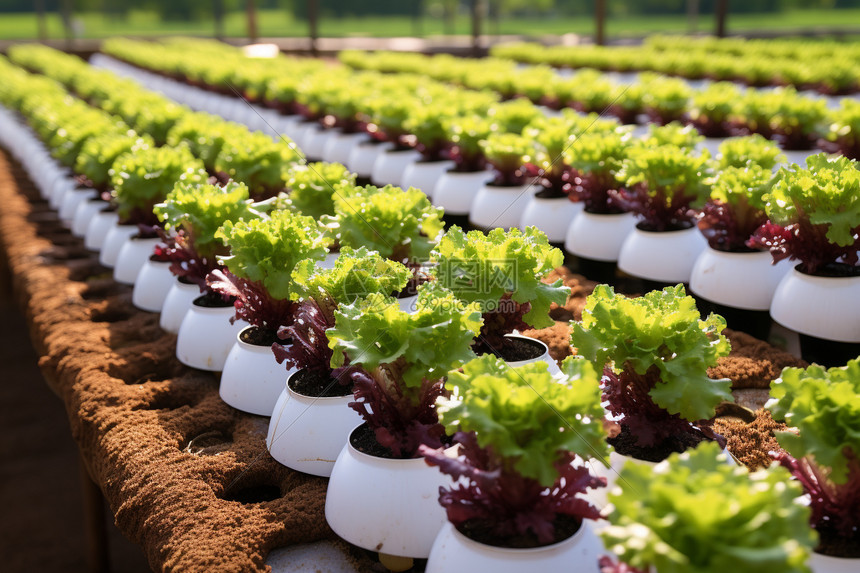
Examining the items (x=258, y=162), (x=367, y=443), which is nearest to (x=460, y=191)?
(x=258, y=162)

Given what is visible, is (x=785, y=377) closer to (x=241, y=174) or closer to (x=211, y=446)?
(x=211, y=446)

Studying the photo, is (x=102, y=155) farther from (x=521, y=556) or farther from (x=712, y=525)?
(x=712, y=525)

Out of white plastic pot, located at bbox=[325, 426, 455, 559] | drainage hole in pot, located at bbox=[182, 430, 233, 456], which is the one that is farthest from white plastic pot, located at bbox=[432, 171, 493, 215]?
white plastic pot, located at bbox=[325, 426, 455, 559]

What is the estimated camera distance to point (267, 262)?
368cm

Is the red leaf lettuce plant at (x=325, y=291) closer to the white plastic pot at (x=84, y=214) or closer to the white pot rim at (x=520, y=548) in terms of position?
the white pot rim at (x=520, y=548)

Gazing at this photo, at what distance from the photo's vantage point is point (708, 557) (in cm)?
168

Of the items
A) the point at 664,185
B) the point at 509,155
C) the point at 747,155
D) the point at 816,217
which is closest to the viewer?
the point at 816,217

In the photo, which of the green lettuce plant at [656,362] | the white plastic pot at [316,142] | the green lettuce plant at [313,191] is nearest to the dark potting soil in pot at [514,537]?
the green lettuce plant at [656,362]

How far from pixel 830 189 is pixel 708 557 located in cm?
266

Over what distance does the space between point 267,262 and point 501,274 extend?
109 cm

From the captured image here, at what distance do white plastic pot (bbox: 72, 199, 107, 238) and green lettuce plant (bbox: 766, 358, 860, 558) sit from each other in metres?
5.90

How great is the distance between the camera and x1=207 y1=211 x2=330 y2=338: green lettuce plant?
371 centimetres

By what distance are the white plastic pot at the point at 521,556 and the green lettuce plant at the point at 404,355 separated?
1.55 ft

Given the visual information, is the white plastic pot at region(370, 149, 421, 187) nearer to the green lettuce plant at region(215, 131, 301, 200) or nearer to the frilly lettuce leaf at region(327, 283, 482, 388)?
the green lettuce plant at region(215, 131, 301, 200)
